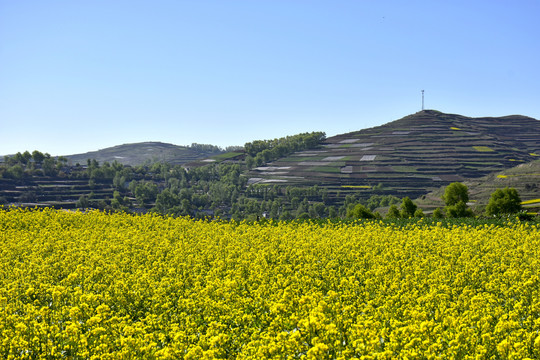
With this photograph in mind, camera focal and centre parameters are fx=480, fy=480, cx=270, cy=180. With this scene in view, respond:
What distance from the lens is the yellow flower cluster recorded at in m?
11.8

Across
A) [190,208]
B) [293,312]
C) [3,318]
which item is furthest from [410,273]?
[190,208]

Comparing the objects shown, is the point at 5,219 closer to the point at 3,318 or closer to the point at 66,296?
the point at 66,296

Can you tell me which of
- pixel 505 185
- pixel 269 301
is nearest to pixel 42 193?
pixel 505 185

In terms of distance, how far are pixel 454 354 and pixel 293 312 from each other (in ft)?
17.9

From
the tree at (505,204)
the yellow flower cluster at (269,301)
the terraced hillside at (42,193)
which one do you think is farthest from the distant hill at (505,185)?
the terraced hillside at (42,193)

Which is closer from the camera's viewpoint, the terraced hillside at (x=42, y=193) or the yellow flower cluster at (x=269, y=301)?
the yellow flower cluster at (x=269, y=301)

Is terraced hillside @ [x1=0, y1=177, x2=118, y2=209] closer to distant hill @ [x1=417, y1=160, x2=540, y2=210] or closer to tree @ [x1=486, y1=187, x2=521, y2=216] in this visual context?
distant hill @ [x1=417, y1=160, x2=540, y2=210]

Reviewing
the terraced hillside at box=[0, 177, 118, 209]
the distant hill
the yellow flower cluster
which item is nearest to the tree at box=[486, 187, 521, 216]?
the yellow flower cluster

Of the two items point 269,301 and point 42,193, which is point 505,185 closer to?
point 269,301

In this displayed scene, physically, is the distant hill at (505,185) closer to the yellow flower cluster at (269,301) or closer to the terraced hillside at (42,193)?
the yellow flower cluster at (269,301)

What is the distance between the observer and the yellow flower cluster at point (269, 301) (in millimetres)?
11781

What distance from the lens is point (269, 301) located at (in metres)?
15.8

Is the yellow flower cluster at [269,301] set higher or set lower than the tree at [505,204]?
higher

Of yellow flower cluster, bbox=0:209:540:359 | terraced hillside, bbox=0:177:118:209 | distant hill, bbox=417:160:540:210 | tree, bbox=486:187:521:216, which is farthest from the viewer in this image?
terraced hillside, bbox=0:177:118:209
